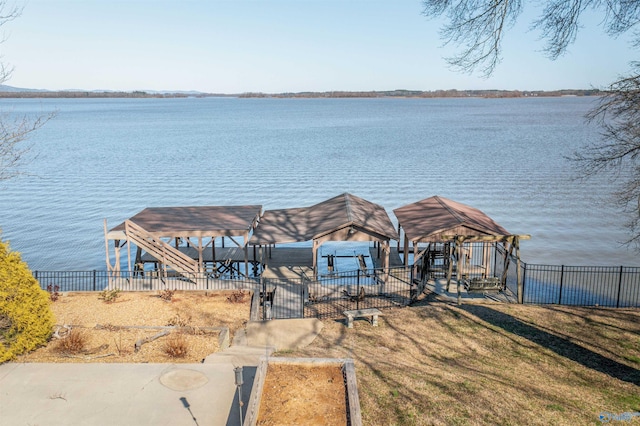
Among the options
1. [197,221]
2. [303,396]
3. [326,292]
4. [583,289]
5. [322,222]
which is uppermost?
[322,222]

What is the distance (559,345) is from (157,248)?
14416mm

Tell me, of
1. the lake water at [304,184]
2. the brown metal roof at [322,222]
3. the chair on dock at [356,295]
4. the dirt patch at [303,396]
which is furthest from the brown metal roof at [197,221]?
the dirt patch at [303,396]

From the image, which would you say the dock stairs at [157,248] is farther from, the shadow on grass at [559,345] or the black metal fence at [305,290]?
the shadow on grass at [559,345]

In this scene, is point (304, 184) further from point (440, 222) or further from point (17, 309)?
point (17, 309)

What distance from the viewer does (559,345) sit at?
13703mm

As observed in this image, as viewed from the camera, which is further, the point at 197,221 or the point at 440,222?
the point at 197,221

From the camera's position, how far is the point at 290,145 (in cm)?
8131

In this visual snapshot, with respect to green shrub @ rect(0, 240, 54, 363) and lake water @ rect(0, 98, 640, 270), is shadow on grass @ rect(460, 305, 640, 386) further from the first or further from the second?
green shrub @ rect(0, 240, 54, 363)

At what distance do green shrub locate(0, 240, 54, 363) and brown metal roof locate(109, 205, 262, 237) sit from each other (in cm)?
824

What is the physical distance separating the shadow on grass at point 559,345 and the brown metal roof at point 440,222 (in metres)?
3.57

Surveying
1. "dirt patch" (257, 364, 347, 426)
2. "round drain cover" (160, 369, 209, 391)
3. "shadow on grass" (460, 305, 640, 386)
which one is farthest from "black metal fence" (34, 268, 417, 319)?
"dirt patch" (257, 364, 347, 426)

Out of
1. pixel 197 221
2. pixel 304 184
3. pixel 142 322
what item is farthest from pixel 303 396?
pixel 304 184

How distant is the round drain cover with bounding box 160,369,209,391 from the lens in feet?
34.5

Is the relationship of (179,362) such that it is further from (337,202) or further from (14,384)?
(337,202)
